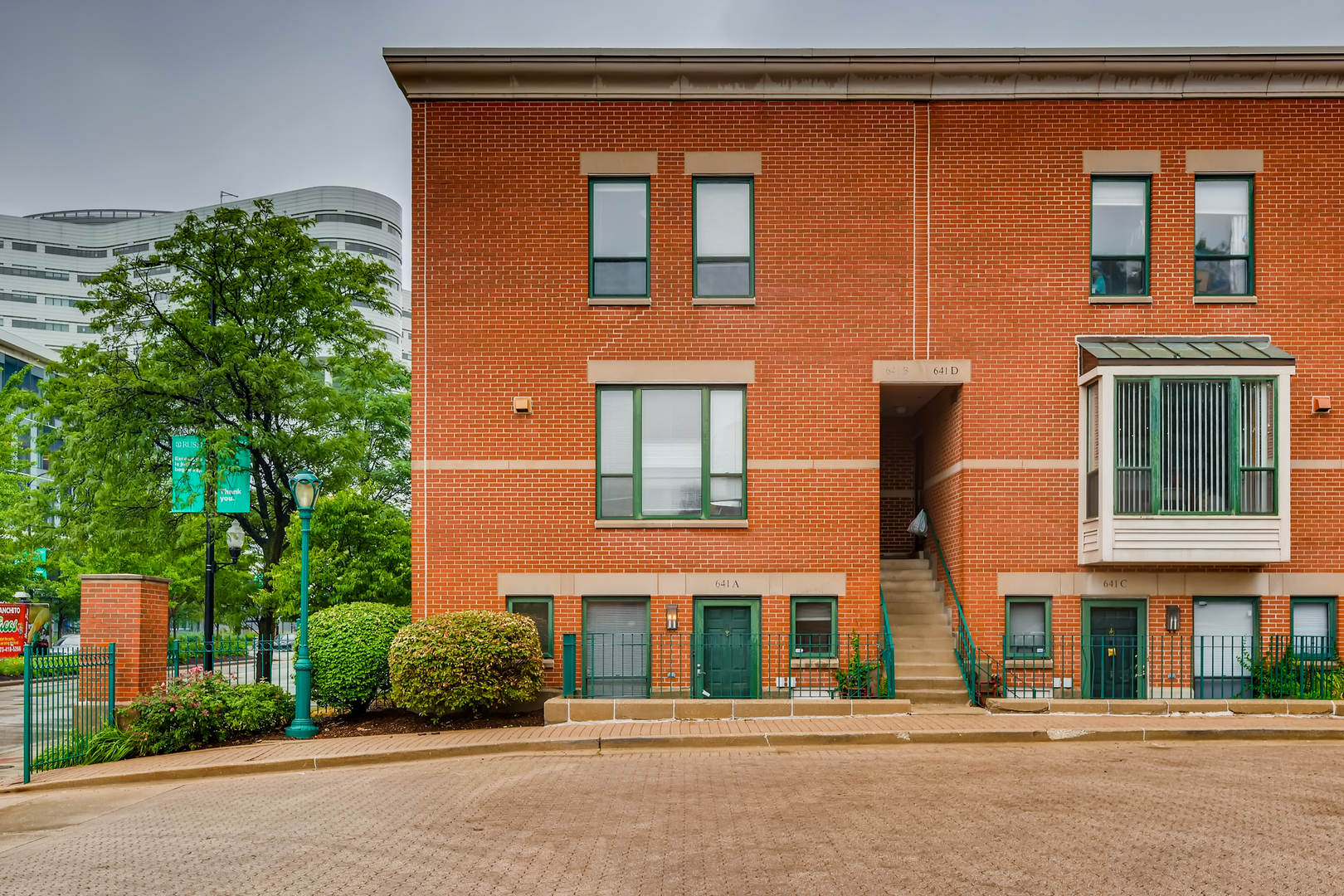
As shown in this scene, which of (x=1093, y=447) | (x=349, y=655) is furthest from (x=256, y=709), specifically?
(x=1093, y=447)

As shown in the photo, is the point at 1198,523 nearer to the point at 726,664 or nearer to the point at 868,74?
the point at 726,664

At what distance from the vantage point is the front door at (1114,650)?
57.3 ft

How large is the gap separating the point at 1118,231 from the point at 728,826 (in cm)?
1255

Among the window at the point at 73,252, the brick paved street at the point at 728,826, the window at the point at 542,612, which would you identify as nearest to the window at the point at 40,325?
the window at the point at 73,252

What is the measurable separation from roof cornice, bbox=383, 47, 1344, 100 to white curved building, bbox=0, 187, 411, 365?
103 meters

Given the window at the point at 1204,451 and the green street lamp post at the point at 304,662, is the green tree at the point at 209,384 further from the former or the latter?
the window at the point at 1204,451

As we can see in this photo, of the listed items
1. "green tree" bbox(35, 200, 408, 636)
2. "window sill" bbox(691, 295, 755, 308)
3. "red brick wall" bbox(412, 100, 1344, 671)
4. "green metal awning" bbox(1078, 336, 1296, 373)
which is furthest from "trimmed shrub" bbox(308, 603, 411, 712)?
"green metal awning" bbox(1078, 336, 1296, 373)

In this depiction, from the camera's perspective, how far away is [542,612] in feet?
58.7

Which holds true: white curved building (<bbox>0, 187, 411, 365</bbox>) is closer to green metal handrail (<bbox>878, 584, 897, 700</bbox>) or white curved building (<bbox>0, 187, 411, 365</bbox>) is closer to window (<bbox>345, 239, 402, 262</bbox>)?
window (<bbox>345, 239, 402, 262</bbox>)

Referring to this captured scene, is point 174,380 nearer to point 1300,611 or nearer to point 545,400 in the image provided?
point 545,400

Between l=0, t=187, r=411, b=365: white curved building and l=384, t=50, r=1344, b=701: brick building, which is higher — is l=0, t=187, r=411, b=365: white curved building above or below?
above

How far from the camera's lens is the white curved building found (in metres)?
119

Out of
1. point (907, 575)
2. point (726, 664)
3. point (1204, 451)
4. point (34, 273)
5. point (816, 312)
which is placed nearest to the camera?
point (1204, 451)

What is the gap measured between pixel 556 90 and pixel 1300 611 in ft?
46.7
